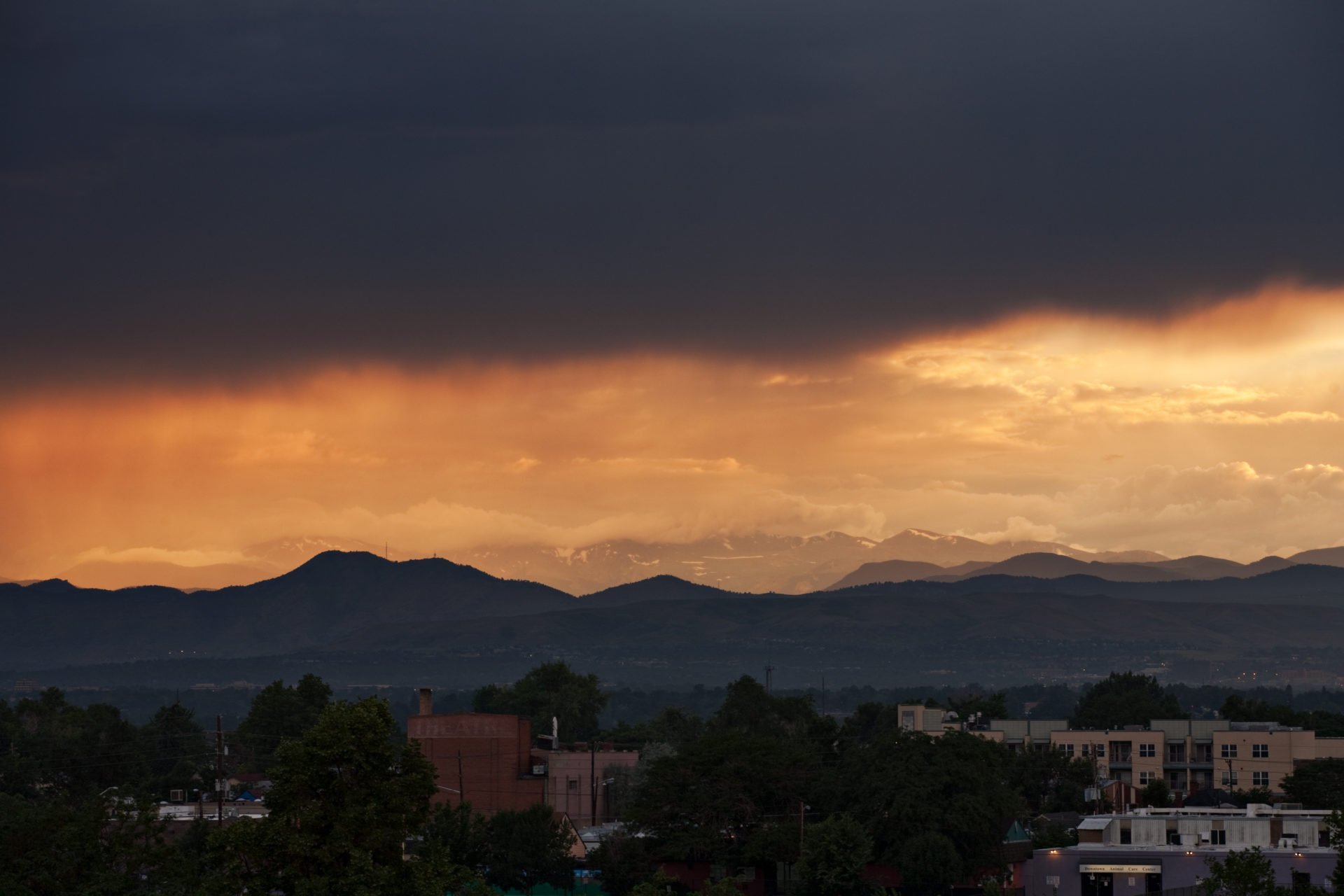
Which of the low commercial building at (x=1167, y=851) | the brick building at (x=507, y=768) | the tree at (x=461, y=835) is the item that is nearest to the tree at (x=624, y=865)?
the tree at (x=461, y=835)

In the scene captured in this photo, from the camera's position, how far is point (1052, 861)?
421ft

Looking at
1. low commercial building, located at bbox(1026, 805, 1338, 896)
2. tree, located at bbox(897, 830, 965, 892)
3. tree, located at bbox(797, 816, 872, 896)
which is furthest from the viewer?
tree, located at bbox(897, 830, 965, 892)

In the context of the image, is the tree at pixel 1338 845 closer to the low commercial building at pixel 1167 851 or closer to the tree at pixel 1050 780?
the low commercial building at pixel 1167 851

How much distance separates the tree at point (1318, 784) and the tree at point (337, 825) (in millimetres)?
108198

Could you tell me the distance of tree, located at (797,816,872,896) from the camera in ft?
393

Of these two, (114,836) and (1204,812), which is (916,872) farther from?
(114,836)

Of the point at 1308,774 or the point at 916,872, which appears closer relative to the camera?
the point at 916,872

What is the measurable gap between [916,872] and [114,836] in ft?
178

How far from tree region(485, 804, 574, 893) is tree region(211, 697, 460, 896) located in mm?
50297

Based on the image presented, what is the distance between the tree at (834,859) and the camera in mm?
119812

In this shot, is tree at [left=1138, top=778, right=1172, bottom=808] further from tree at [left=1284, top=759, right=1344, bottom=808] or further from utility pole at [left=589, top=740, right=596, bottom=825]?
utility pole at [left=589, top=740, right=596, bottom=825]

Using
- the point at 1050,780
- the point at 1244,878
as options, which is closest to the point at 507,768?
the point at 1050,780

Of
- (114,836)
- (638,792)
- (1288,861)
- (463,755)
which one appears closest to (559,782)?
(463,755)

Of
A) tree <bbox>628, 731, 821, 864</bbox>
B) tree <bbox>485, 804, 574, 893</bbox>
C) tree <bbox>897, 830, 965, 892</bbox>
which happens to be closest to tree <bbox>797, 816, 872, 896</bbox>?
tree <bbox>897, 830, 965, 892</bbox>
